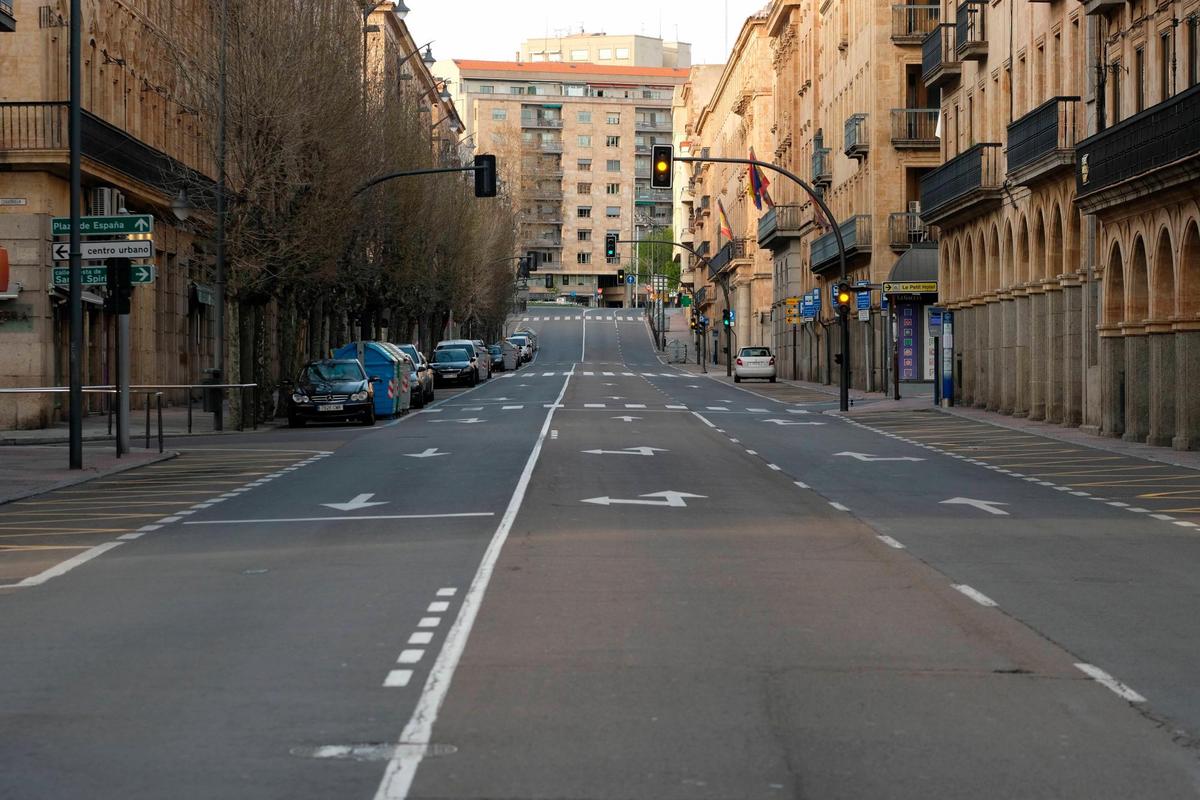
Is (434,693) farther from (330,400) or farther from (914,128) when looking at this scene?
(914,128)

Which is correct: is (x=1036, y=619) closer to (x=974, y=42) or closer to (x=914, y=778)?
A: (x=914, y=778)

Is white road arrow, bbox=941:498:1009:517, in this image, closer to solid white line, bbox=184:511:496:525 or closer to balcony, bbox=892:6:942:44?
solid white line, bbox=184:511:496:525

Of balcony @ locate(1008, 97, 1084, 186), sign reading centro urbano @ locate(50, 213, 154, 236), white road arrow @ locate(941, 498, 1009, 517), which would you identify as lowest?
white road arrow @ locate(941, 498, 1009, 517)

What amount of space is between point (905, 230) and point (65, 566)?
5599 centimetres

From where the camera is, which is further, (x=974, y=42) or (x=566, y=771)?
(x=974, y=42)

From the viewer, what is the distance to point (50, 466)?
89.7 ft

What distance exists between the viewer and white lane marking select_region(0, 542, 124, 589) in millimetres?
13836

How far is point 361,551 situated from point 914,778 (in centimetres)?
909

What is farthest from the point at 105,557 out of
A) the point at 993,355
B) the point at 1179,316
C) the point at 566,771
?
the point at 993,355

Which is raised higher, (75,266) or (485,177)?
(485,177)

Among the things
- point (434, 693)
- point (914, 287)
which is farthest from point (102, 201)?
point (434, 693)

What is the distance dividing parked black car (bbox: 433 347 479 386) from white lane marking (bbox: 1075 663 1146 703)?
65.8 metres

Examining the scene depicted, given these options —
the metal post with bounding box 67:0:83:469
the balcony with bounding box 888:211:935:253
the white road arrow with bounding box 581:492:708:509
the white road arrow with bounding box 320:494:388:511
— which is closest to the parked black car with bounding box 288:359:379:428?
the metal post with bounding box 67:0:83:469

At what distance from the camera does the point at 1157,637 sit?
10969 millimetres
